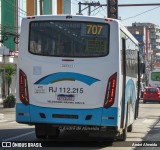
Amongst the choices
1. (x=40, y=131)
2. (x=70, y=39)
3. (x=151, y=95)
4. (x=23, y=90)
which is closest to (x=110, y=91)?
(x=70, y=39)

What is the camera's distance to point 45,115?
13094mm

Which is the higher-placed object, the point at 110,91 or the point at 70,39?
the point at 70,39

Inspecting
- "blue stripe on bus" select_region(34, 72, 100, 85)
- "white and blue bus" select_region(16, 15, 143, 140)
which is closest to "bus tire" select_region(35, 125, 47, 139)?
"white and blue bus" select_region(16, 15, 143, 140)

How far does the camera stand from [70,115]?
13.0m

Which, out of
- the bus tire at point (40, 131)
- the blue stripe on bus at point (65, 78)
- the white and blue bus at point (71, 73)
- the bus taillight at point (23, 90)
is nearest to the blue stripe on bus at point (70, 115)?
the white and blue bus at point (71, 73)

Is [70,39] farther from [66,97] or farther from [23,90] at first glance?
[23,90]

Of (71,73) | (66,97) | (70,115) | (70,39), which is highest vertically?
(70,39)

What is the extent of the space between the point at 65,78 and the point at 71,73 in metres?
0.19

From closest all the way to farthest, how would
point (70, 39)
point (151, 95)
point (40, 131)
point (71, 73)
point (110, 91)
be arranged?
point (110, 91) < point (71, 73) < point (70, 39) < point (40, 131) < point (151, 95)

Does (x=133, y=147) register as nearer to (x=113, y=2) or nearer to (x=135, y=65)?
(x=135, y=65)

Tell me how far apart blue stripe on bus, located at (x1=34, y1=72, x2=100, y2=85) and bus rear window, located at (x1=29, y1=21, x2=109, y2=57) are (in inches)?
19.2

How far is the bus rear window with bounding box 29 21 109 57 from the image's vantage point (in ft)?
43.2

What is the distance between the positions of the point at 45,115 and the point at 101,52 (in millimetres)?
2077

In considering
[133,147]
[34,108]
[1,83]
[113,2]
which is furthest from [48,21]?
[1,83]
